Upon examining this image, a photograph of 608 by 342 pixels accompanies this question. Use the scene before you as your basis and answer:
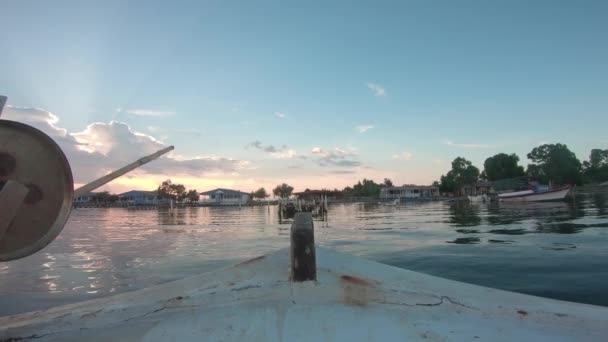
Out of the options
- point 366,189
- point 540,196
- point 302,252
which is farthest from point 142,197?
point 302,252

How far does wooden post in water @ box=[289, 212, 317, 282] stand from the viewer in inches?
140

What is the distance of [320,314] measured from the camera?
3119 mm

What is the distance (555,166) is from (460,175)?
1996 cm

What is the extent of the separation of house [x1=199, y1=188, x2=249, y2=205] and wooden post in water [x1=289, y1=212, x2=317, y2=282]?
326ft

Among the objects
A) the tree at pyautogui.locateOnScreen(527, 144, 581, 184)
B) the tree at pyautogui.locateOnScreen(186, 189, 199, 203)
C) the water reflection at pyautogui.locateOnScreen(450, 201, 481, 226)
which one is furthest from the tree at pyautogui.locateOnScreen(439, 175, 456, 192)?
the tree at pyautogui.locateOnScreen(186, 189, 199, 203)

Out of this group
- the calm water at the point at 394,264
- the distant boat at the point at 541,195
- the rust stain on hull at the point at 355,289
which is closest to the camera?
the rust stain on hull at the point at 355,289

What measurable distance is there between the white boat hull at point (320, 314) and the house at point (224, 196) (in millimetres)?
99032

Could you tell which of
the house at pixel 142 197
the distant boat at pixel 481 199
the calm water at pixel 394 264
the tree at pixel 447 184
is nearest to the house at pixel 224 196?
the house at pixel 142 197

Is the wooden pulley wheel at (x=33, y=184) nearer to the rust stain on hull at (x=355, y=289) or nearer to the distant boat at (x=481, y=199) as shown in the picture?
the rust stain on hull at (x=355, y=289)

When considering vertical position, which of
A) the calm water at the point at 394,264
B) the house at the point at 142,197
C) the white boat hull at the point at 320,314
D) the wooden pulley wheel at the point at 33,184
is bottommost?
the calm water at the point at 394,264

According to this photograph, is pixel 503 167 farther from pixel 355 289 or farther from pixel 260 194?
pixel 355 289

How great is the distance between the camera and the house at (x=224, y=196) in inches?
4109

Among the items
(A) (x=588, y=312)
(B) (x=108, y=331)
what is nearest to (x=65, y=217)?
(B) (x=108, y=331)

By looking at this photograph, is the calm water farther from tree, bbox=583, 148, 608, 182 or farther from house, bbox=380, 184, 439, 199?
tree, bbox=583, 148, 608, 182
